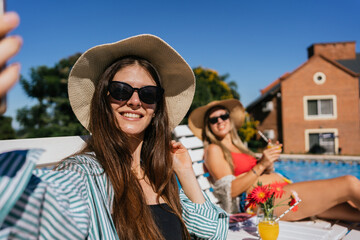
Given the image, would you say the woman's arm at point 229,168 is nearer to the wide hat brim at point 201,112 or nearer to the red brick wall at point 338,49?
the wide hat brim at point 201,112

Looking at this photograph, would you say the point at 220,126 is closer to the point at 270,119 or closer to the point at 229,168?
the point at 229,168

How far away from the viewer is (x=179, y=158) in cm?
220

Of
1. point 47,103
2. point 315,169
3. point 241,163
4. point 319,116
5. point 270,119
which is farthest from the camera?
point 270,119

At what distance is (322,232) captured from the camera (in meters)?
2.58

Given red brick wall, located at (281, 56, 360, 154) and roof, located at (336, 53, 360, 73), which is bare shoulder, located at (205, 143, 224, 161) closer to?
red brick wall, located at (281, 56, 360, 154)

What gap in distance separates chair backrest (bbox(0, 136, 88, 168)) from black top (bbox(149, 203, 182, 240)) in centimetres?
63

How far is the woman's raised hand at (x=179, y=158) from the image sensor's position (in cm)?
218

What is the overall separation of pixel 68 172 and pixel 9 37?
2.14 ft

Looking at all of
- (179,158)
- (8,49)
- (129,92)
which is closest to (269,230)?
(179,158)

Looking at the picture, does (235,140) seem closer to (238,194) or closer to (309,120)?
(238,194)

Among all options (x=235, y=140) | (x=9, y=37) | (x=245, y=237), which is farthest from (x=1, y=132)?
(x=9, y=37)

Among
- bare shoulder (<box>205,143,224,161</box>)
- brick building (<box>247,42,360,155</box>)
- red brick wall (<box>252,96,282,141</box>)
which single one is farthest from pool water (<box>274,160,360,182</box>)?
bare shoulder (<box>205,143,224,161</box>)

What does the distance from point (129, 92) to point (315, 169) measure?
15.4 meters

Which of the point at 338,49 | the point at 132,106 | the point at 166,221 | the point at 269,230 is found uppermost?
the point at 338,49
